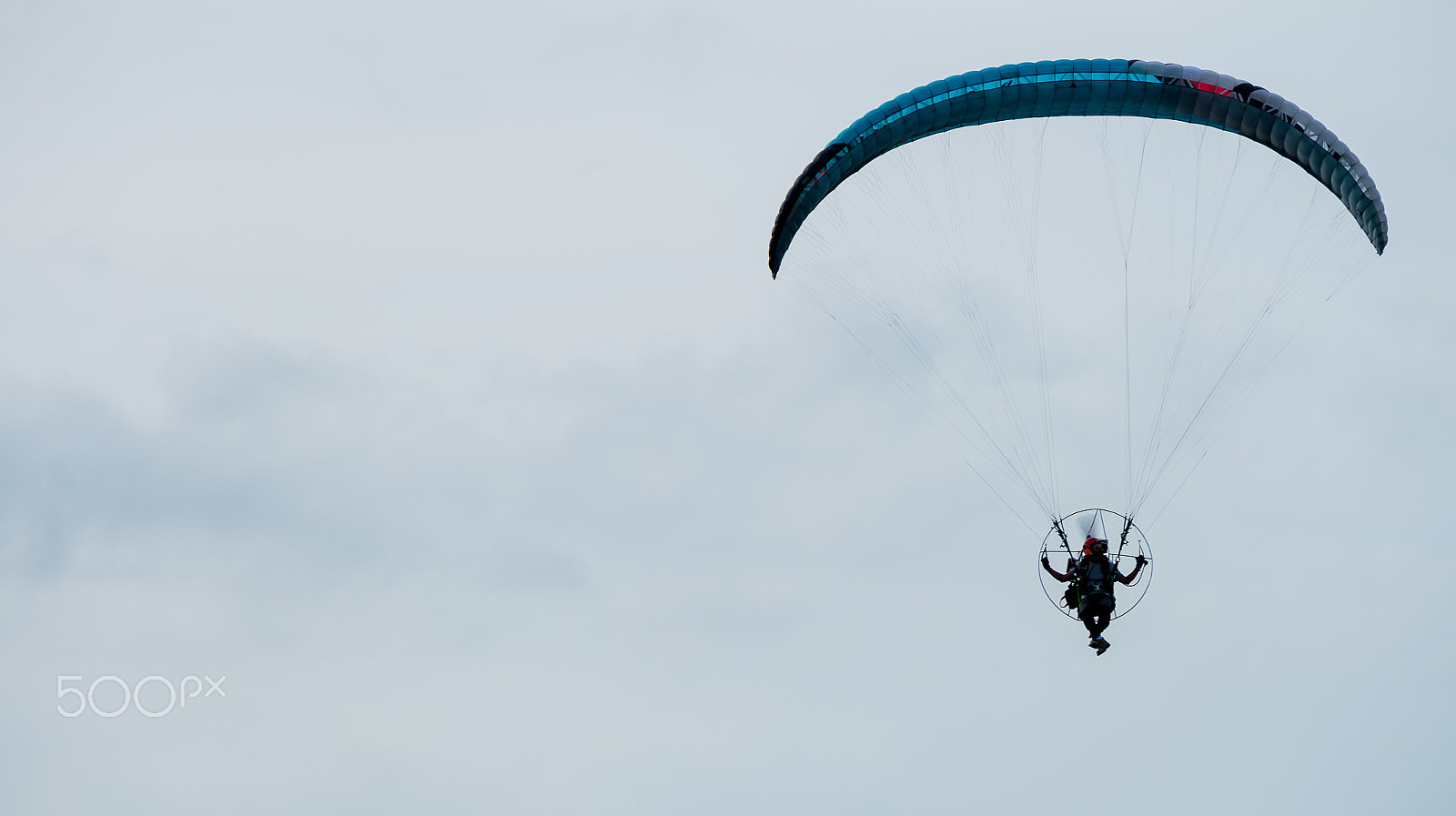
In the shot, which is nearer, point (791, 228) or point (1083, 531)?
point (1083, 531)

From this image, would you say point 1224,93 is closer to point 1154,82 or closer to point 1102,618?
point 1154,82

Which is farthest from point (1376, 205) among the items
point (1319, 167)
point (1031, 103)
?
point (1031, 103)

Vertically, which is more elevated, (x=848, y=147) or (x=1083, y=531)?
(x=848, y=147)

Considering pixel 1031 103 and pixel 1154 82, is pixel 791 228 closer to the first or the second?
pixel 1031 103

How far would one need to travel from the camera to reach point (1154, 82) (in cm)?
3253

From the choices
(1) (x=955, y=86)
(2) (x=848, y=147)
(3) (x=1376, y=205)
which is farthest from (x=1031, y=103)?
(3) (x=1376, y=205)

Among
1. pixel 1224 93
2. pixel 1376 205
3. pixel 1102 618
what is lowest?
pixel 1102 618

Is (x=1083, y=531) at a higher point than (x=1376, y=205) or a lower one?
lower

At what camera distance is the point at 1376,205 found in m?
31.5

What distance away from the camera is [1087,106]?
3284 cm

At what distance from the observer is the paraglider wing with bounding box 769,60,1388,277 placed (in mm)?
32094

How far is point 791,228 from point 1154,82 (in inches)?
281

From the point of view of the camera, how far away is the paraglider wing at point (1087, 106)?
32094 millimetres

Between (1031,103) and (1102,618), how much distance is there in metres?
9.46
